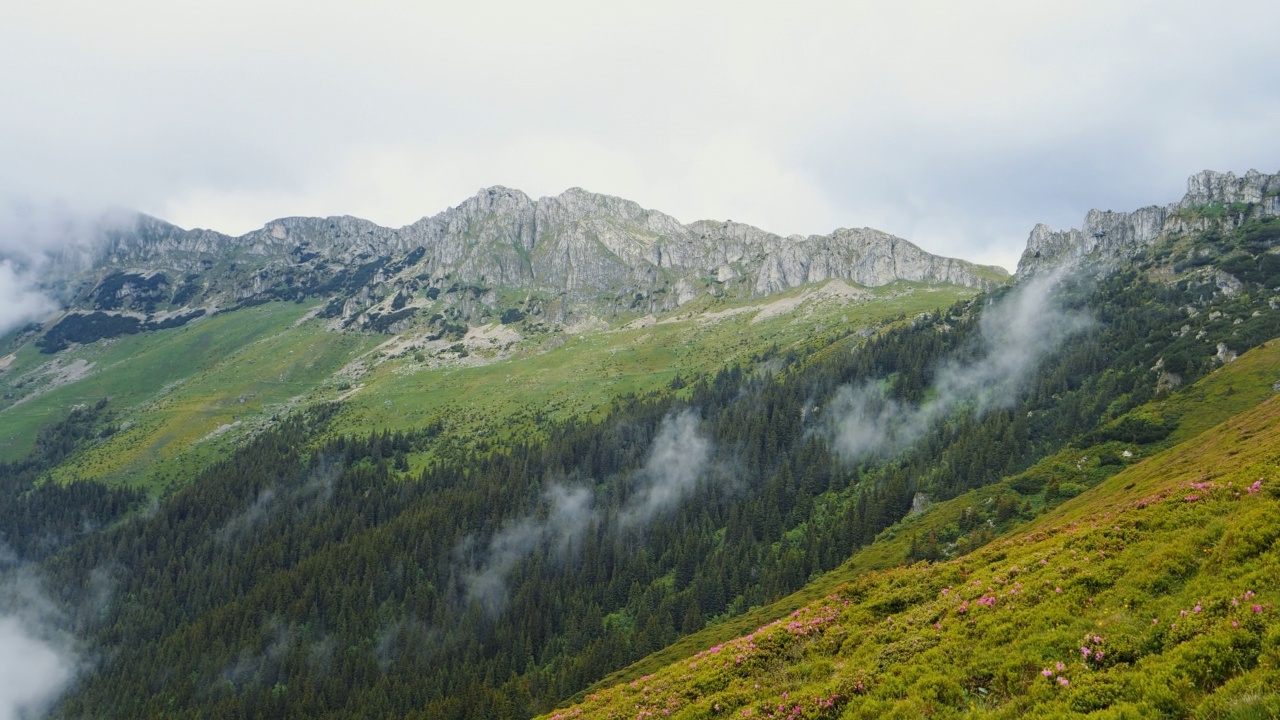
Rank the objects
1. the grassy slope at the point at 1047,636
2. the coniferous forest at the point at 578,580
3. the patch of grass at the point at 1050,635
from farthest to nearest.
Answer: the coniferous forest at the point at 578,580, the patch of grass at the point at 1050,635, the grassy slope at the point at 1047,636

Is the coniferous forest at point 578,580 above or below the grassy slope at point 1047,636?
below

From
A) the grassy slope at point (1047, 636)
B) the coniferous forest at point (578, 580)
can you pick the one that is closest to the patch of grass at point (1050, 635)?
the grassy slope at point (1047, 636)

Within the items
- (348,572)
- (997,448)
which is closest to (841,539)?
(997,448)

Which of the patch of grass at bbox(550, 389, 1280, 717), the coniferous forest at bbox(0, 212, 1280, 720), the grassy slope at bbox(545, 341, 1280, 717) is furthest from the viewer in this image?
the coniferous forest at bbox(0, 212, 1280, 720)

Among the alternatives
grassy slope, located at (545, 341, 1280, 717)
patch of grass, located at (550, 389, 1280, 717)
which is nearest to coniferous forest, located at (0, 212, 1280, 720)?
grassy slope, located at (545, 341, 1280, 717)

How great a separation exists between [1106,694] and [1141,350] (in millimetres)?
203640

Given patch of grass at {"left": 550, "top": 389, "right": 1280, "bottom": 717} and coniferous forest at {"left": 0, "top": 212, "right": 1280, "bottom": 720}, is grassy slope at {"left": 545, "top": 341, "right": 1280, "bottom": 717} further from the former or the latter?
coniferous forest at {"left": 0, "top": 212, "right": 1280, "bottom": 720}

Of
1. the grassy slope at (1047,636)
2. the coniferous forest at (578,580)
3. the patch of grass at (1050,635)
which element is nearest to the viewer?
the grassy slope at (1047,636)

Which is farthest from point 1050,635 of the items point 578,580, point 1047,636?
point 578,580

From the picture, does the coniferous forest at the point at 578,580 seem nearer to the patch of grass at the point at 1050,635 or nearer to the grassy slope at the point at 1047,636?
the grassy slope at the point at 1047,636

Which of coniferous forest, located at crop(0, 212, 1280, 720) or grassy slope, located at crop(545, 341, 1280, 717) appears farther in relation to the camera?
coniferous forest, located at crop(0, 212, 1280, 720)

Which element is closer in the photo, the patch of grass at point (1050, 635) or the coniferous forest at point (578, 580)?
the patch of grass at point (1050, 635)

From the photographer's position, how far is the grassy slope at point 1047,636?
47.9ft

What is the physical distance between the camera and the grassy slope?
14.6 m
